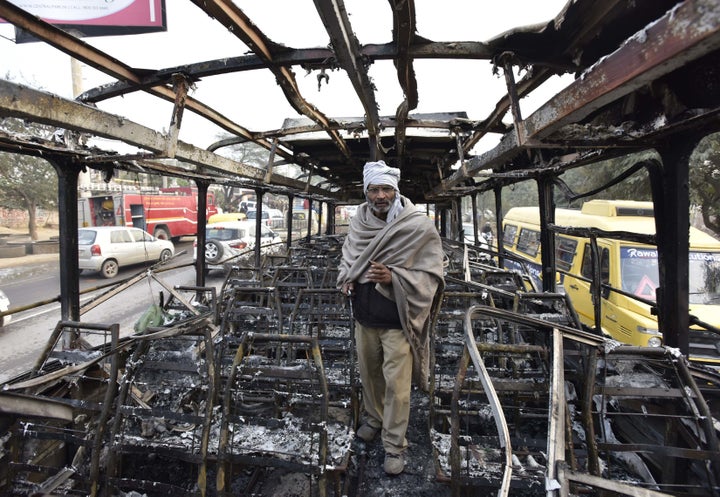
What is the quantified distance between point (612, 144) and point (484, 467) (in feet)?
7.44

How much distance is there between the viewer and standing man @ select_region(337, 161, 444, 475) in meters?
2.40

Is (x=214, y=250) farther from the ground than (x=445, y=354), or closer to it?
farther from the ground

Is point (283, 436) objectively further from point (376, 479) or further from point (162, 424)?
point (162, 424)

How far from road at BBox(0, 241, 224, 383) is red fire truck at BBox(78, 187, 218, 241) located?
4.61m

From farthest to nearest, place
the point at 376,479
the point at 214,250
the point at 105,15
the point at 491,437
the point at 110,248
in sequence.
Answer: the point at 214,250
the point at 110,248
the point at 105,15
the point at 376,479
the point at 491,437

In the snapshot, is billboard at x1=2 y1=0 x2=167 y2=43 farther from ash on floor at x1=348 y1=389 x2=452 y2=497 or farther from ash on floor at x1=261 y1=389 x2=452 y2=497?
ash on floor at x1=348 y1=389 x2=452 y2=497

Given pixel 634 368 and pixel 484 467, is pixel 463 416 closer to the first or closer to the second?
pixel 484 467

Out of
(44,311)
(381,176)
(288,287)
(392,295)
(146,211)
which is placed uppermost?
(146,211)

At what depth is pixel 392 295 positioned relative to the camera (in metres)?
2.45

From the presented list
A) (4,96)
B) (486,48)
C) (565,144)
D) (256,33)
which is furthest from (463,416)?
(4,96)

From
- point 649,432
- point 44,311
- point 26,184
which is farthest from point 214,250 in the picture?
point 649,432

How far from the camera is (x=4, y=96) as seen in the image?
5.65 feet

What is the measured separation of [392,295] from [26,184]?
80.7ft

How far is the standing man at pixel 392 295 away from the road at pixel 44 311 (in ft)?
9.70
